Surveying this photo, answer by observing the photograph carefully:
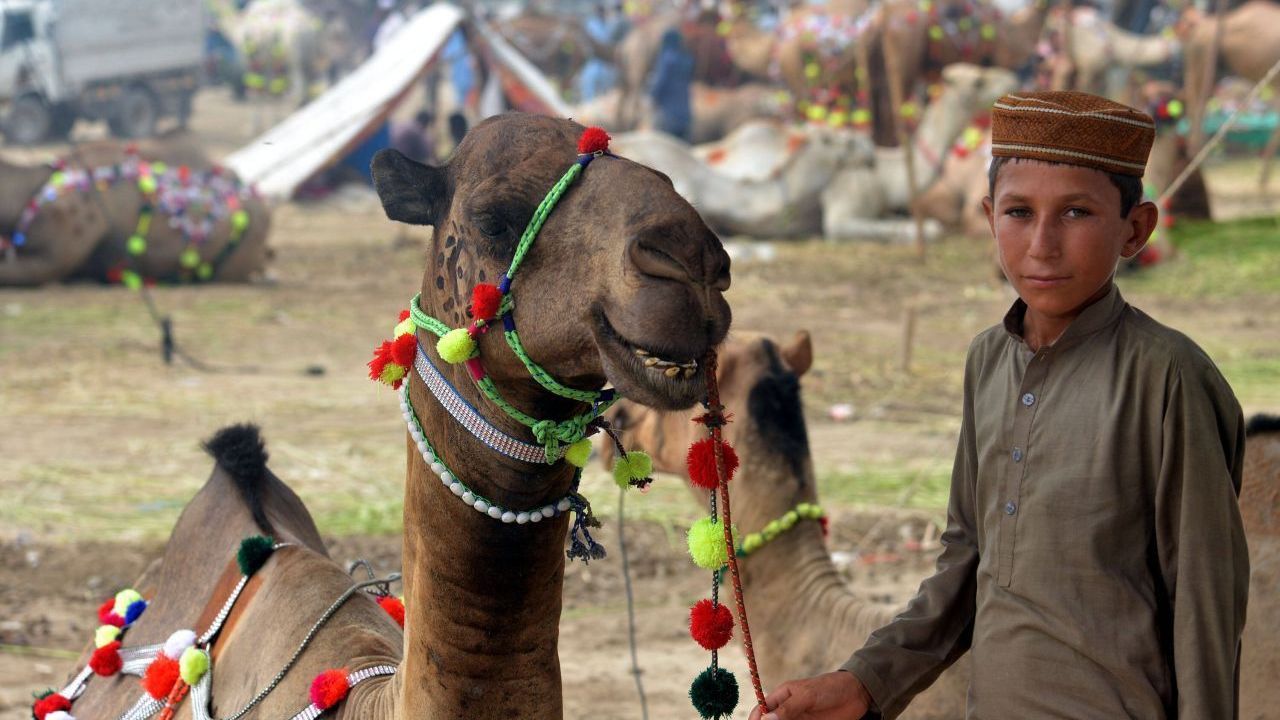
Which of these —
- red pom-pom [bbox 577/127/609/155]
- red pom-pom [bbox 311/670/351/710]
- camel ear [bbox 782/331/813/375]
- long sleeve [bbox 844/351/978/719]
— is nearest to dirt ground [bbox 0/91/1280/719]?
camel ear [bbox 782/331/813/375]

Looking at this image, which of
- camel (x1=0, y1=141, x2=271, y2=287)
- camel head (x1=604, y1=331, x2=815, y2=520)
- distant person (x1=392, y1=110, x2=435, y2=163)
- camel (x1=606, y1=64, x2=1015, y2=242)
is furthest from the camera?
distant person (x1=392, y1=110, x2=435, y2=163)

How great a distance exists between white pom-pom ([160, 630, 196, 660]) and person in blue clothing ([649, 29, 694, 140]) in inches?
771

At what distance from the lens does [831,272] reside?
15.0m

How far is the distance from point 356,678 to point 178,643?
0.63 m

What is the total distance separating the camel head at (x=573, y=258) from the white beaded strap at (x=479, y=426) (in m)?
0.08

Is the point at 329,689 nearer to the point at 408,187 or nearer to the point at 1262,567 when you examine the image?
the point at 408,187

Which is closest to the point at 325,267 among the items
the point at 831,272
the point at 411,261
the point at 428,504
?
the point at 411,261

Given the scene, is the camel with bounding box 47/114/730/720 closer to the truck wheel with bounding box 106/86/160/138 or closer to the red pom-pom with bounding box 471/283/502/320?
the red pom-pom with bounding box 471/283/502/320

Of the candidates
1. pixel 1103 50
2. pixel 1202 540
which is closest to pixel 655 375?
pixel 1202 540

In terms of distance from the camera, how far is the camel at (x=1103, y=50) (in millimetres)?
20875

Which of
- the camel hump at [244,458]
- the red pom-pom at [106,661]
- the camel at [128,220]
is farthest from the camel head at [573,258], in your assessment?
the camel at [128,220]

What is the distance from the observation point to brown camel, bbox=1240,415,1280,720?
3885 mm

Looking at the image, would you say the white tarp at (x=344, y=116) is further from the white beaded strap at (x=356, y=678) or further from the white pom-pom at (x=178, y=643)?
the white beaded strap at (x=356, y=678)

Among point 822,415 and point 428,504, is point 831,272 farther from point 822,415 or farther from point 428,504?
point 428,504
